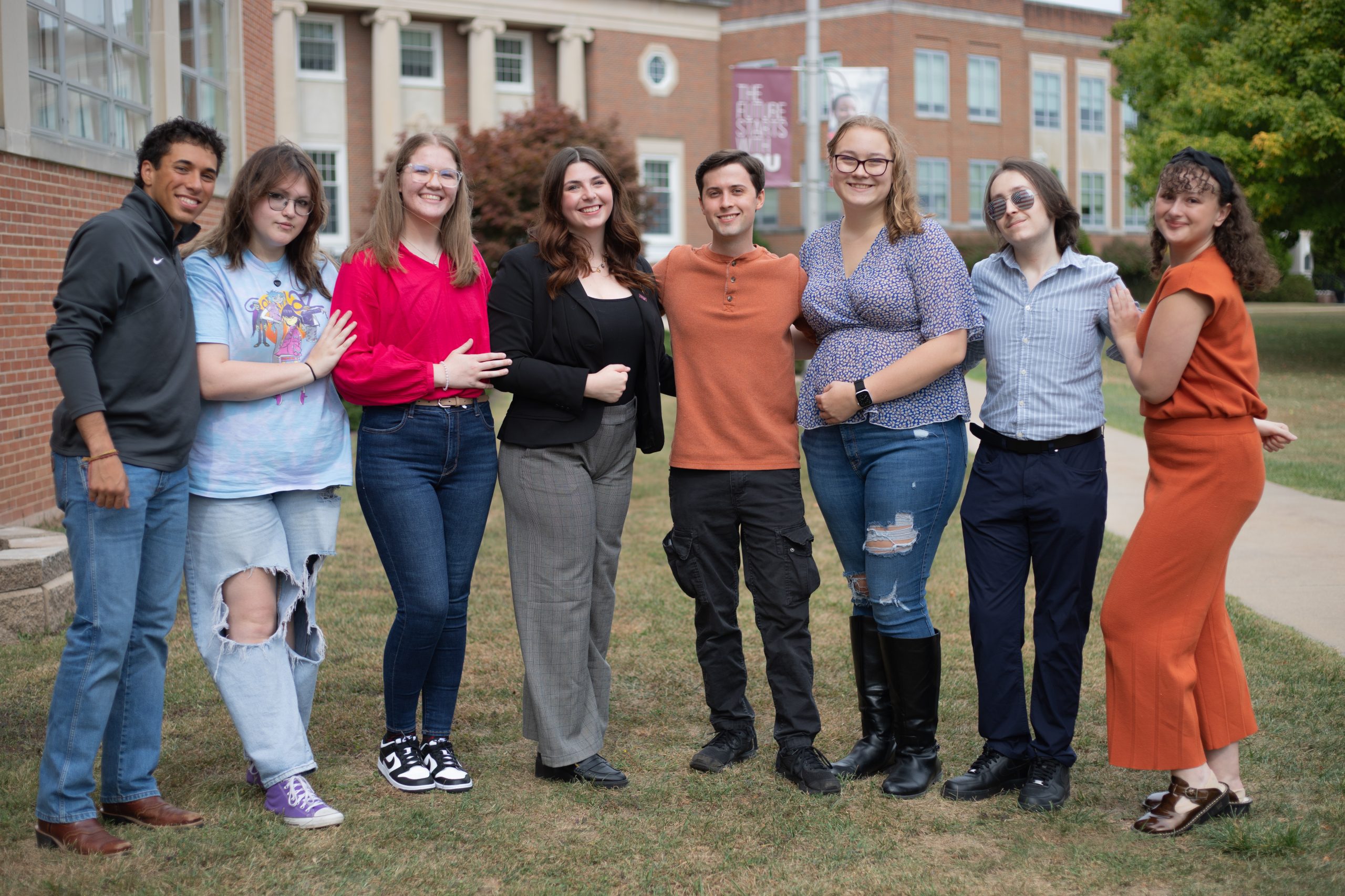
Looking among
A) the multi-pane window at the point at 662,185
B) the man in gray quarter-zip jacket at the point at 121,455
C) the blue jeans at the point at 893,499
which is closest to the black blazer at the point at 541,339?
the blue jeans at the point at 893,499

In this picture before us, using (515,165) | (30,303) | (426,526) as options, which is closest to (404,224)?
(426,526)

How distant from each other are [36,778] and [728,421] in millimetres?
2699

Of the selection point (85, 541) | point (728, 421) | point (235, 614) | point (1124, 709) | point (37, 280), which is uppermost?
point (37, 280)

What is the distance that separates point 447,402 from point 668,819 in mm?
1548

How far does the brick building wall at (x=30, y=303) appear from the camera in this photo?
863 centimetres

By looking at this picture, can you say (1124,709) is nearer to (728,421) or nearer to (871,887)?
(871,887)

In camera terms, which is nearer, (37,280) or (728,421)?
(728,421)

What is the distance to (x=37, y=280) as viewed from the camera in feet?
29.9

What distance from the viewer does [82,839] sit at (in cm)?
363

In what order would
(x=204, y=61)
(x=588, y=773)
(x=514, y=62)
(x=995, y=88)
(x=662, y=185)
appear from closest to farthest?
(x=588, y=773)
(x=204, y=61)
(x=514, y=62)
(x=662, y=185)
(x=995, y=88)

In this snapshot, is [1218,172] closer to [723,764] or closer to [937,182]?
[723,764]

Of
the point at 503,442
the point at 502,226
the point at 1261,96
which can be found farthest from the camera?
the point at 502,226

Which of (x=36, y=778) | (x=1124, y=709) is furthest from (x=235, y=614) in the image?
(x=1124, y=709)

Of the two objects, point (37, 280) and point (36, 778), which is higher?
point (37, 280)
